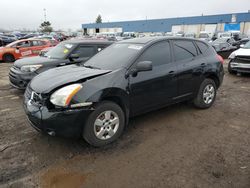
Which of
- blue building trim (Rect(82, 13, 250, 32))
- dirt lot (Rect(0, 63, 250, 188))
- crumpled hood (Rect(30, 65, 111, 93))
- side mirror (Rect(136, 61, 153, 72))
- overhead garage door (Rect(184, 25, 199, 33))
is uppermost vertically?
blue building trim (Rect(82, 13, 250, 32))

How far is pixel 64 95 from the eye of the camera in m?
2.94

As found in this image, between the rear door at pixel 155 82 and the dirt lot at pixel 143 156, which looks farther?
the rear door at pixel 155 82

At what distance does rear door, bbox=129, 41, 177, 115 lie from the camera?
3625 mm

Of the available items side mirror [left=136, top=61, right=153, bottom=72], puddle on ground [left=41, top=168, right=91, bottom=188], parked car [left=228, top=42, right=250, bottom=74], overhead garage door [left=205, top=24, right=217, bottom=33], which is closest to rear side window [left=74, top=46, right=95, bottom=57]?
side mirror [left=136, top=61, right=153, bottom=72]

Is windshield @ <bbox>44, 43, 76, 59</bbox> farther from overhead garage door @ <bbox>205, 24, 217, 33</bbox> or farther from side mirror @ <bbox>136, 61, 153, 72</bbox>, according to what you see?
overhead garage door @ <bbox>205, 24, 217, 33</bbox>

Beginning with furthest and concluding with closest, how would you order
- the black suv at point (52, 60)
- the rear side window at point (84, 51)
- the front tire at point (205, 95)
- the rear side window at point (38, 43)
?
1. the rear side window at point (38, 43)
2. the rear side window at point (84, 51)
3. the black suv at point (52, 60)
4. the front tire at point (205, 95)

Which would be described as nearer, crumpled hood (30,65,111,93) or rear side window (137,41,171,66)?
crumpled hood (30,65,111,93)

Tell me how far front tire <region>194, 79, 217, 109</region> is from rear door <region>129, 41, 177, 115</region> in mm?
903

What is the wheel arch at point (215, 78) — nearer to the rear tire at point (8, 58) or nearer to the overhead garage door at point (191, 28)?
the rear tire at point (8, 58)

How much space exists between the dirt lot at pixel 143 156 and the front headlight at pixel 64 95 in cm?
82

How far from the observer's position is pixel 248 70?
8.54 m

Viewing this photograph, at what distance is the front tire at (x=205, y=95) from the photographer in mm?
4812

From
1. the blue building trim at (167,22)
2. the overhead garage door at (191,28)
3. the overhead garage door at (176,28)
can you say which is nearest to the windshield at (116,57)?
the blue building trim at (167,22)

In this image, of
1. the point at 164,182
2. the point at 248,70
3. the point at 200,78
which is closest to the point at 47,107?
the point at 164,182
